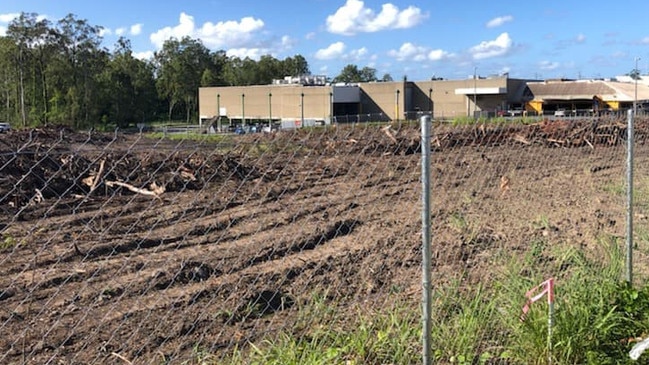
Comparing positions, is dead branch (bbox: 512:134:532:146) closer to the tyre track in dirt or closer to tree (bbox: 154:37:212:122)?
the tyre track in dirt

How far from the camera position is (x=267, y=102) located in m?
81.6

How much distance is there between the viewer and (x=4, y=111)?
65.2m

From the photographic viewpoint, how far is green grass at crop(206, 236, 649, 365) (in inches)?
179

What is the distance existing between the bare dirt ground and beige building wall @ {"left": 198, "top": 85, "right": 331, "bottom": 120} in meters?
54.8

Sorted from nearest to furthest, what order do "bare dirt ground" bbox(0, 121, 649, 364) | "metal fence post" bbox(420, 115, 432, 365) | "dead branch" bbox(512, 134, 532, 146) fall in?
"metal fence post" bbox(420, 115, 432, 365) < "bare dirt ground" bbox(0, 121, 649, 364) < "dead branch" bbox(512, 134, 532, 146)

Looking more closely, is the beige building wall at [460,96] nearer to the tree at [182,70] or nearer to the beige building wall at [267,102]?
the beige building wall at [267,102]

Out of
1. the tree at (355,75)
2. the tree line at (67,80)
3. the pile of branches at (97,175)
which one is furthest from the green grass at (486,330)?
the tree at (355,75)

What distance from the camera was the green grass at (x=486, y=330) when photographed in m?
4.54

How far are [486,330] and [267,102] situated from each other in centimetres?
7797

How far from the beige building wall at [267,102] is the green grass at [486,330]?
63.8 m

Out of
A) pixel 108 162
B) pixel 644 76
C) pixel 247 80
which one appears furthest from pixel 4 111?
pixel 644 76

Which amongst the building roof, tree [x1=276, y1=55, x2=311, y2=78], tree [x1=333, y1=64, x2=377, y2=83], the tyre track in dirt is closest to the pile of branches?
the tyre track in dirt

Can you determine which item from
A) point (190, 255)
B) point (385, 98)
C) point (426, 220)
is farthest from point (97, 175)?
point (385, 98)

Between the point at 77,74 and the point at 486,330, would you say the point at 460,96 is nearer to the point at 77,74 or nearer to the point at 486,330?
the point at 77,74
